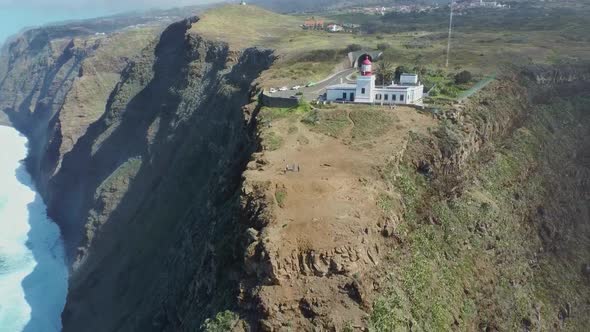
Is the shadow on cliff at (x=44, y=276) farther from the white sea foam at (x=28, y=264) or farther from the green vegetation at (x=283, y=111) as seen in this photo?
the green vegetation at (x=283, y=111)

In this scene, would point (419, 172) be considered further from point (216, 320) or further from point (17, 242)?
point (17, 242)

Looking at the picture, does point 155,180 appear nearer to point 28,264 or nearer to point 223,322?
point 28,264

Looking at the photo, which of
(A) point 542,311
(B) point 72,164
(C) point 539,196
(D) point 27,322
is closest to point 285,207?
(A) point 542,311

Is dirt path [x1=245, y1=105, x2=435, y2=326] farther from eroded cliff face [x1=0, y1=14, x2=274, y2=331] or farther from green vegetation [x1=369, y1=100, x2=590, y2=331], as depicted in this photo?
eroded cliff face [x1=0, y1=14, x2=274, y2=331]

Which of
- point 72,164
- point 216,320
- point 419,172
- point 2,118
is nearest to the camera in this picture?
point 216,320

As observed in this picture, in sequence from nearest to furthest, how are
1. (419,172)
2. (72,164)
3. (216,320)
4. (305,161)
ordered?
(216,320) < (305,161) < (419,172) < (72,164)

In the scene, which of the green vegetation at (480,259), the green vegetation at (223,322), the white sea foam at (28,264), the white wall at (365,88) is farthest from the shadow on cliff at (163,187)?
the green vegetation at (480,259)

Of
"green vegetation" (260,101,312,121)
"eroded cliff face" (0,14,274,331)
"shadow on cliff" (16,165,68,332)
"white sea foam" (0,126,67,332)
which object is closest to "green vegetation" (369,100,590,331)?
"eroded cliff face" (0,14,274,331)
